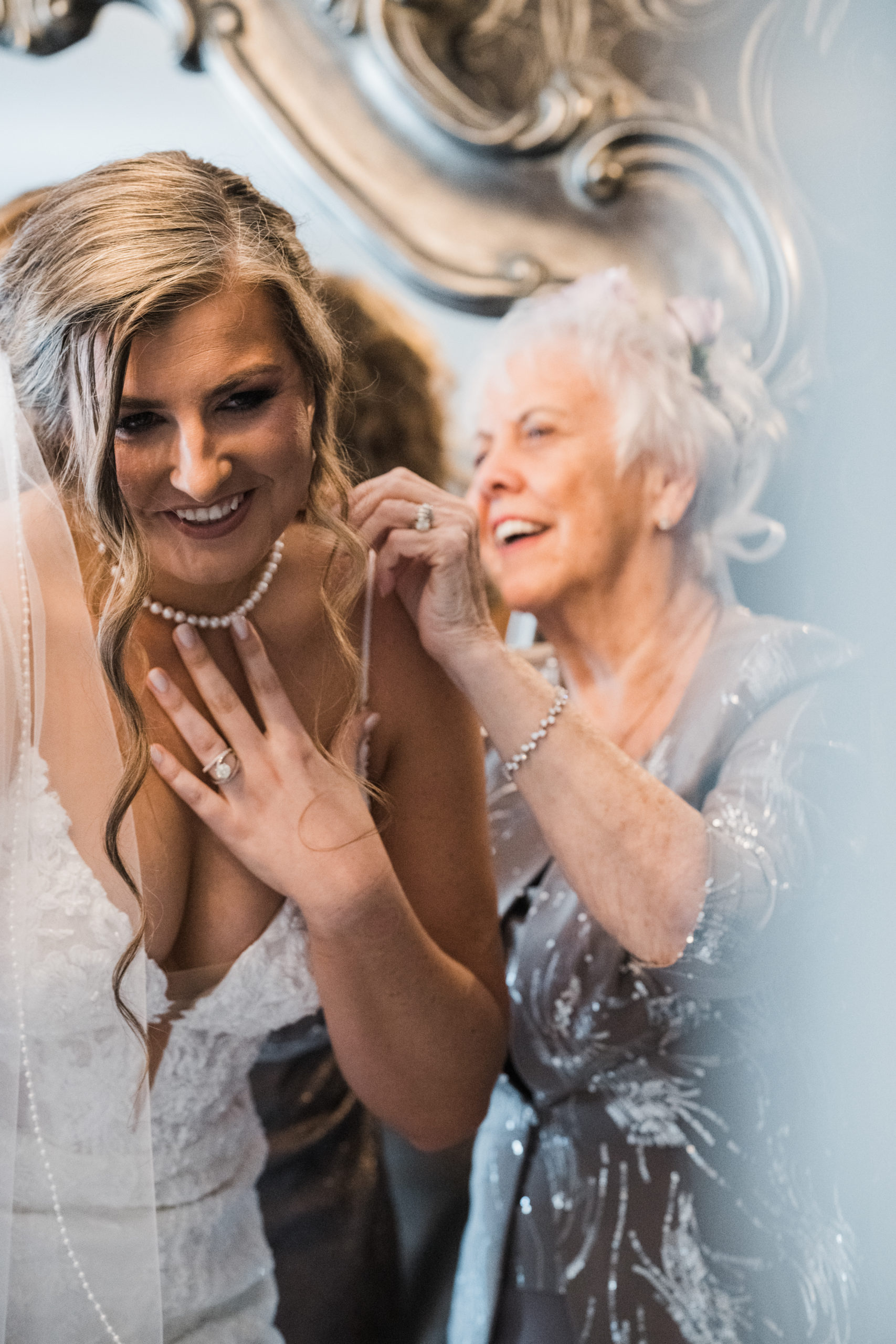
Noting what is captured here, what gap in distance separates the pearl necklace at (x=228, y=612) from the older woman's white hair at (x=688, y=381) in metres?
Result: 0.31

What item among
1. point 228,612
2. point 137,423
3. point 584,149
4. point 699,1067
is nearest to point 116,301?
point 137,423

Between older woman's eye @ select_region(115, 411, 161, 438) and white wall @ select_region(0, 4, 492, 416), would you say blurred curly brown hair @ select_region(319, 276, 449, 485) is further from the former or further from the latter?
older woman's eye @ select_region(115, 411, 161, 438)

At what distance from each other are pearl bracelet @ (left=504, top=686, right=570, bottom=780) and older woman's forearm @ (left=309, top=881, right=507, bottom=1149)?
0.49ft

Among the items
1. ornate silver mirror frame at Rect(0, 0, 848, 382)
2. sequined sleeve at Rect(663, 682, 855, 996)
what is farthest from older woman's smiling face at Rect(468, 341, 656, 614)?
sequined sleeve at Rect(663, 682, 855, 996)

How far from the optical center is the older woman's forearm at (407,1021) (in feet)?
3.23

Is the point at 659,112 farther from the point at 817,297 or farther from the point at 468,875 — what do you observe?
the point at 468,875

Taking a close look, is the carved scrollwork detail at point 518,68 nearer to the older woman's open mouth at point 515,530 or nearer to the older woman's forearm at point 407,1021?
the older woman's open mouth at point 515,530

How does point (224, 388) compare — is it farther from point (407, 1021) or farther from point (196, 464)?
point (407, 1021)

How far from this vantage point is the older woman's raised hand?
3.20ft

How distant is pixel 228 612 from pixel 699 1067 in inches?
24.5

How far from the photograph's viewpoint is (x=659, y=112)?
3.89ft

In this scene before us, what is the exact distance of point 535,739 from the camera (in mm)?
989

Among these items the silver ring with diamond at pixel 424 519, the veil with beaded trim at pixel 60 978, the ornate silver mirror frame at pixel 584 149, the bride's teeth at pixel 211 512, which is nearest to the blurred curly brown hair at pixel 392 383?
the ornate silver mirror frame at pixel 584 149

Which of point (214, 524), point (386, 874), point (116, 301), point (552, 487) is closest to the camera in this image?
point (116, 301)
